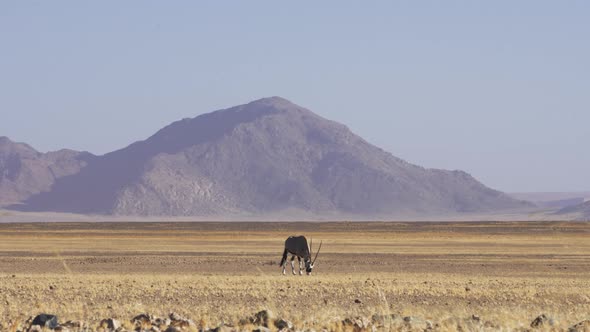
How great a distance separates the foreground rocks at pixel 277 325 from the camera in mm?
13164

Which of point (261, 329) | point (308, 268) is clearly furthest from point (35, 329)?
point (308, 268)

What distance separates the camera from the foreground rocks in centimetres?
1316

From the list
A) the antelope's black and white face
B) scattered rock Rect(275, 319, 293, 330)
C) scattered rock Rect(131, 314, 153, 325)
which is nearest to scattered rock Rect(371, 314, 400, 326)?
scattered rock Rect(275, 319, 293, 330)

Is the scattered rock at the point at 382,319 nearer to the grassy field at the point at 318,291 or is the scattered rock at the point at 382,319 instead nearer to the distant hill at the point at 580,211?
the grassy field at the point at 318,291

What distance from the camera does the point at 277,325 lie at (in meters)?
13.9

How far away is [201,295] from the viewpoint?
68.9 feet

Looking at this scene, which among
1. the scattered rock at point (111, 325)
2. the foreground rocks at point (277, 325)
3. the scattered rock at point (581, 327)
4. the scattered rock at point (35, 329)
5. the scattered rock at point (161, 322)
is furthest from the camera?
the scattered rock at point (161, 322)

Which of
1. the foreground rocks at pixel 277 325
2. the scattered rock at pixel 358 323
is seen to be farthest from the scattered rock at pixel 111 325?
the scattered rock at pixel 358 323

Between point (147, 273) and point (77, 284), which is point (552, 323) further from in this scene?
point (147, 273)

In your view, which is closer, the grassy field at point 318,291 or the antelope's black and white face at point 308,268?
the grassy field at point 318,291

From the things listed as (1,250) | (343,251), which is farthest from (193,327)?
(1,250)

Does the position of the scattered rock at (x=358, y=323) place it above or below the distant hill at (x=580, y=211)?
below

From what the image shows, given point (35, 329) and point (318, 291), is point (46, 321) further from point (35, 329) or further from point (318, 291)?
point (318, 291)

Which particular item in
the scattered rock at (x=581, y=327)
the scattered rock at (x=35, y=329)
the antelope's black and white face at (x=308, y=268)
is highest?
the antelope's black and white face at (x=308, y=268)
